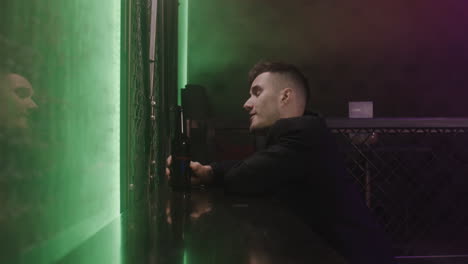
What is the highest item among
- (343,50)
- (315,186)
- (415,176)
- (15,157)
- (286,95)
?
(343,50)

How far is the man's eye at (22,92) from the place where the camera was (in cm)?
33

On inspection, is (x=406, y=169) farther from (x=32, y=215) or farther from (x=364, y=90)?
(x=32, y=215)

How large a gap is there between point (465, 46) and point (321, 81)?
101 cm

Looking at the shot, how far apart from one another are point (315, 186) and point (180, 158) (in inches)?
16.8

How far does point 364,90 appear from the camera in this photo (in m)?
2.62

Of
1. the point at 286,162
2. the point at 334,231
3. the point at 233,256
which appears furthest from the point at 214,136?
the point at 233,256

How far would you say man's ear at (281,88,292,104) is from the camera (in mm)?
1587

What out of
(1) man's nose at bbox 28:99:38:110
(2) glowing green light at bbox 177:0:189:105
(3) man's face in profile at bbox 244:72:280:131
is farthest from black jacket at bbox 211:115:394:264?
(2) glowing green light at bbox 177:0:189:105

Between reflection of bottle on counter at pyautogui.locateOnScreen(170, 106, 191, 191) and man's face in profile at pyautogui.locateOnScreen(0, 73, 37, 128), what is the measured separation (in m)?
0.86

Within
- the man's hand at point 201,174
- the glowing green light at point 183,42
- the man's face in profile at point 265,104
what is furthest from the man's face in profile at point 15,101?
the glowing green light at point 183,42

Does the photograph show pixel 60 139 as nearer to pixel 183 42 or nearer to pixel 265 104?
pixel 265 104

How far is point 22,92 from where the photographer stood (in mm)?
338

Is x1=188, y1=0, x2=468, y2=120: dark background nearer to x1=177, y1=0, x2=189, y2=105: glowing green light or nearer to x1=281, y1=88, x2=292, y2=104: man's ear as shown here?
x1=177, y1=0, x2=189, y2=105: glowing green light

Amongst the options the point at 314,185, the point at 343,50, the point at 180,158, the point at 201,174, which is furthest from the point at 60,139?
the point at 343,50
